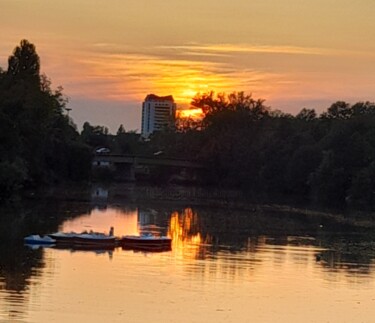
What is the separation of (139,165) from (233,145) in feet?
60.4

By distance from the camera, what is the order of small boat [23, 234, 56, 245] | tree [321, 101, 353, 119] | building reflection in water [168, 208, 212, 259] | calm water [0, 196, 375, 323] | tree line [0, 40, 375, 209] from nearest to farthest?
calm water [0, 196, 375, 323], small boat [23, 234, 56, 245], building reflection in water [168, 208, 212, 259], tree line [0, 40, 375, 209], tree [321, 101, 353, 119]

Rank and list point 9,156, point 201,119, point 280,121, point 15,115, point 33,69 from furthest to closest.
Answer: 1. point 201,119
2. point 280,121
3. point 33,69
4. point 15,115
5. point 9,156

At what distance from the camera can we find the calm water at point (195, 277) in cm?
2802

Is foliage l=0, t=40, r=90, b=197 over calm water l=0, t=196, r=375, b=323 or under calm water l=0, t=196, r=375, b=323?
over

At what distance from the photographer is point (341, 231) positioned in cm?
6169

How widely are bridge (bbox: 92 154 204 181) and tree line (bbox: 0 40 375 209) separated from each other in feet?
7.00

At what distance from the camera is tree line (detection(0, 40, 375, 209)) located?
92.2m

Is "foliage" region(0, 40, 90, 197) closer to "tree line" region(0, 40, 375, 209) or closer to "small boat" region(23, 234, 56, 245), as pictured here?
"tree line" region(0, 40, 375, 209)

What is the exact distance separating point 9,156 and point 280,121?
211ft

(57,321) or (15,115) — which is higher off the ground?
(15,115)

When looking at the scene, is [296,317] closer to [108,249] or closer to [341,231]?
[108,249]

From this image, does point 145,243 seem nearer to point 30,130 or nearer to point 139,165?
point 30,130

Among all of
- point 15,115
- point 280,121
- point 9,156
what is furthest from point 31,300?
point 280,121

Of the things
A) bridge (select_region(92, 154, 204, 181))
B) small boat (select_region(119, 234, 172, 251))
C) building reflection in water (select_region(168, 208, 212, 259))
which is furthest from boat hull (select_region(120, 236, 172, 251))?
bridge (select_region(92, 154, 204, 181))
